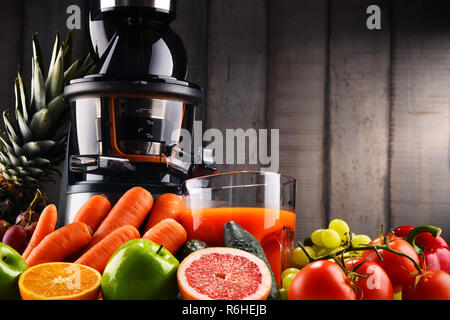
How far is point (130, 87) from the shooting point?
4.51 ft

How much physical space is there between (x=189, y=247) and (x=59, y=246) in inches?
10.3

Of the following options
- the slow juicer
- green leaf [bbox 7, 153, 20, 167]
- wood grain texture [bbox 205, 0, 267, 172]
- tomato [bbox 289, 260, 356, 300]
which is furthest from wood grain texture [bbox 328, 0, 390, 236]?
tomato [bbox 289, 260, 356, 300]

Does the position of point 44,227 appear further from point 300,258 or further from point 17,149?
point 17,149

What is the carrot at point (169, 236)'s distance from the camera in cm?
103

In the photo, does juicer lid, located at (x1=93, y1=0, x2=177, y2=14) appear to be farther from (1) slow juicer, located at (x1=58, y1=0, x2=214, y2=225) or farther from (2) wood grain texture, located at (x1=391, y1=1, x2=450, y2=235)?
(2) wood grain texture, located at (x1=391, y1=1, x2=450, y2=235)

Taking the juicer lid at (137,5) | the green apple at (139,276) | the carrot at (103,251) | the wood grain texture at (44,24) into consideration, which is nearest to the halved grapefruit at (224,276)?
the green apple at (139,276)

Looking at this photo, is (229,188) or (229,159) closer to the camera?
(229,188)

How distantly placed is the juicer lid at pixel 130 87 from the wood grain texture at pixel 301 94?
45.9 inches

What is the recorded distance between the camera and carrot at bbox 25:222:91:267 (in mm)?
1040

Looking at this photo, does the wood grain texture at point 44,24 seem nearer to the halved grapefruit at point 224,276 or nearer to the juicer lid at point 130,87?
the juicer lid at point 130,87

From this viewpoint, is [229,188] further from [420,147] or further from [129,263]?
[420,147]

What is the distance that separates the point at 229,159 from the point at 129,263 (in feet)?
5.86

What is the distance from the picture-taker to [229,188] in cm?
108

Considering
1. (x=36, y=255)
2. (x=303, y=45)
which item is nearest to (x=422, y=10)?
(x=303, y=45)
